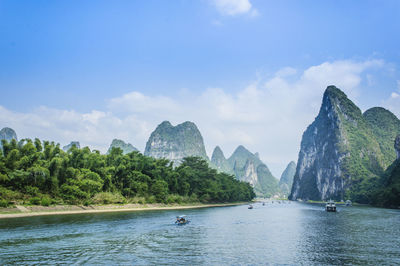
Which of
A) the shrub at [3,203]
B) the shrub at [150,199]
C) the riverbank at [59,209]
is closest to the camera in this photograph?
the shrub at [3,203]

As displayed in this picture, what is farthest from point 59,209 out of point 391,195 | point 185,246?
point 391,195

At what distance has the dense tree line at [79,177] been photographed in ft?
163

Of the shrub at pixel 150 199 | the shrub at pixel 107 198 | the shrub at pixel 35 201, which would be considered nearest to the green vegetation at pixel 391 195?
the shrub at pixel 150 199

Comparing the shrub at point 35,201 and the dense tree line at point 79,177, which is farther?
the dense tree line at point 79,177

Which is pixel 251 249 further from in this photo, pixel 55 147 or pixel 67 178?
pixel 55 147

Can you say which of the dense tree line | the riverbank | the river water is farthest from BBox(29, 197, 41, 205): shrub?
the river water

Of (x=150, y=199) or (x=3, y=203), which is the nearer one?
(x=3, y=203)

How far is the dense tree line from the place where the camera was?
49.8 metres

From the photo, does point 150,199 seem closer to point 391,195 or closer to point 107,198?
point 107,198

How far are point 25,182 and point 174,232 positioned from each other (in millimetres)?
30949

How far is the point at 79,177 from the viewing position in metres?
58.1

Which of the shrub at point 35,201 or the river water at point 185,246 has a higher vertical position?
the shrub at point 35,201

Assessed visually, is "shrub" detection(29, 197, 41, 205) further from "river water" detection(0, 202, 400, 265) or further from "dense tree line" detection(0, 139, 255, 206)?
"river water" detection(0, 202, 400, 265)

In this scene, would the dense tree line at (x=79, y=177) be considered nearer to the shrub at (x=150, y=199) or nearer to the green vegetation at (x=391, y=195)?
the shrub at (x=150, y=199)
